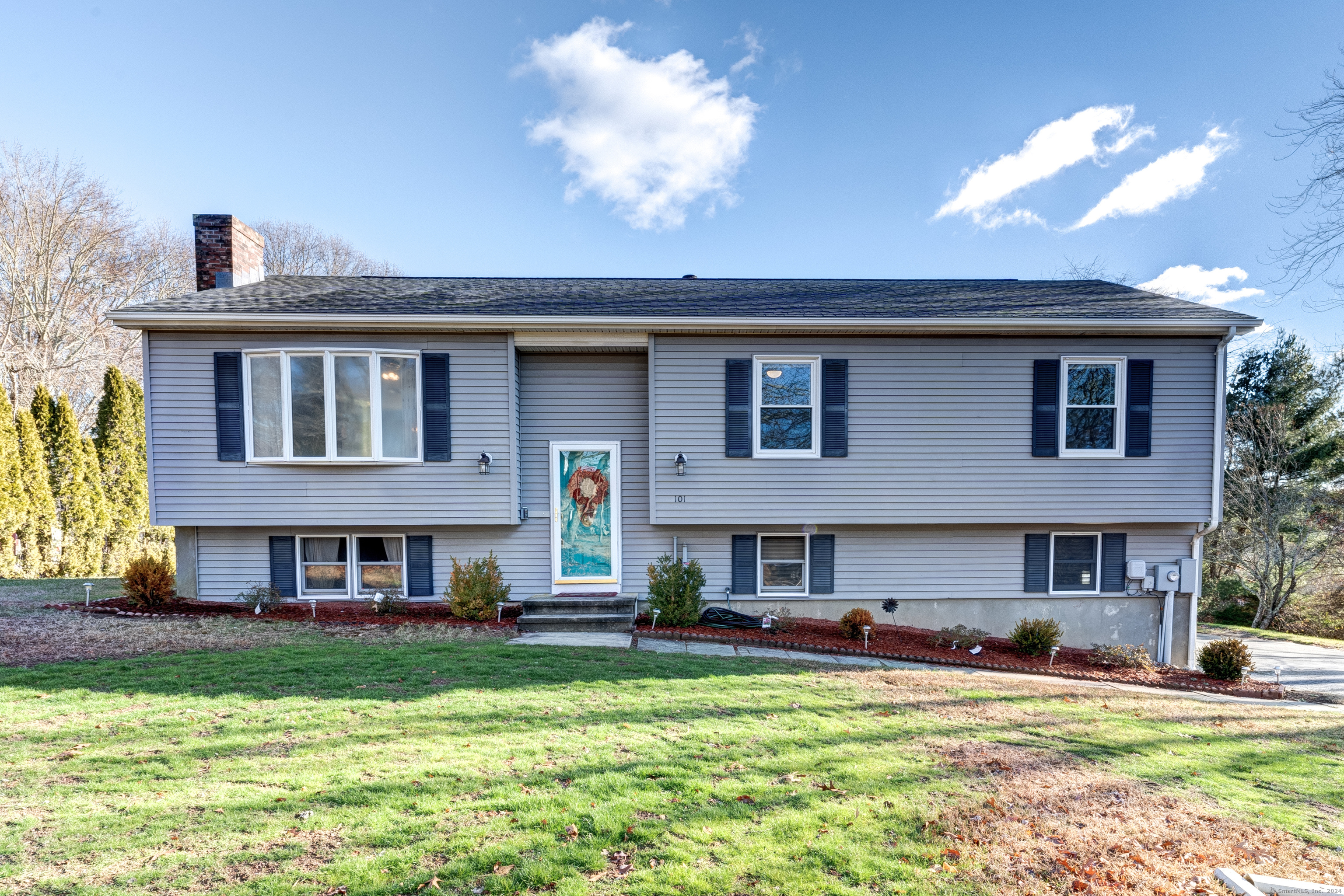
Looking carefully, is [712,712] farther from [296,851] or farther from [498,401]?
[498,401]

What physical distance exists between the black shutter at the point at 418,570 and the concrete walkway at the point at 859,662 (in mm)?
2350

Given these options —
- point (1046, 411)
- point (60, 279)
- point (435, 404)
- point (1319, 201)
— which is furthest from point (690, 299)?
point (60, 279)

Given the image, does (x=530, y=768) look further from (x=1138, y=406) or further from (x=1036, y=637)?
(x=1138, y=406)

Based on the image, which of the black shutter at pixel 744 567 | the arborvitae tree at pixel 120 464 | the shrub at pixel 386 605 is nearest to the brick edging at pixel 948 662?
the black shutter at pixel 744 567

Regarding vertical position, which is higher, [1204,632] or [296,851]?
[296,851]

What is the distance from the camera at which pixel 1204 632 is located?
12867 millimetres

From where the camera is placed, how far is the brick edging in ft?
24.4

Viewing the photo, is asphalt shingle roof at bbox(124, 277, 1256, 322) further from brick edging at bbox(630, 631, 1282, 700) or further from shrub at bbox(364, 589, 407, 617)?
brick edging at bbox(630, 631, 1282, 700)

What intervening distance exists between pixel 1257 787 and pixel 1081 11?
15.2 metres

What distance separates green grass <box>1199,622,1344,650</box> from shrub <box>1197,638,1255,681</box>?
21.9 feet

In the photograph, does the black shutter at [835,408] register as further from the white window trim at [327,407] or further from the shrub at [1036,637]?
the white window trim at [327,407]

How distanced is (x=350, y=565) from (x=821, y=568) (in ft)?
25.2

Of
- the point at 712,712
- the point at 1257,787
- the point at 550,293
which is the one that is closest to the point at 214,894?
the point at 712,712

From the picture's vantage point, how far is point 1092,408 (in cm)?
884
